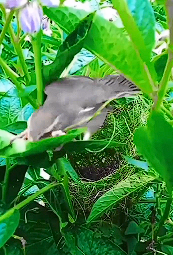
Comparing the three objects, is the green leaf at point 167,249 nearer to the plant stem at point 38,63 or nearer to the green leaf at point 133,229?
the green leaf at point 133,229

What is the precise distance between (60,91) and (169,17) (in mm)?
89

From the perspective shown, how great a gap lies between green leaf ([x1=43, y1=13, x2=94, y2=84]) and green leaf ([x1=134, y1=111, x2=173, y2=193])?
0.07m

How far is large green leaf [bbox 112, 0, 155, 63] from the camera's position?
253 millimetres

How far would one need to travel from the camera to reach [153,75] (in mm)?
278

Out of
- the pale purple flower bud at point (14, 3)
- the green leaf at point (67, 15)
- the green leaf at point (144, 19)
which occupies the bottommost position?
the green leaf at point (144, 19)

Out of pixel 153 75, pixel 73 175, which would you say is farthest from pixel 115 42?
pixel 73 175

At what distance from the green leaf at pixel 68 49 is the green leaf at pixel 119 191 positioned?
0.10 metres

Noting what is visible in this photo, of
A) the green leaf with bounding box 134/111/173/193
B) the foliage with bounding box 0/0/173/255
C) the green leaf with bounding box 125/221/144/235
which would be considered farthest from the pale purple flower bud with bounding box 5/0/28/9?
the green leaf with bounding box 125/221/144/235

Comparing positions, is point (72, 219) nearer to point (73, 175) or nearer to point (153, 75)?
point (73, 175)

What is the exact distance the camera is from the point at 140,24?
29cm

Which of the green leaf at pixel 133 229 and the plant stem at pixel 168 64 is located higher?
the plant stem at pixel 168 64

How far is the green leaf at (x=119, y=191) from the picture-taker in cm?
34

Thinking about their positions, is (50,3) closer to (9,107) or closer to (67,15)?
(67,15)

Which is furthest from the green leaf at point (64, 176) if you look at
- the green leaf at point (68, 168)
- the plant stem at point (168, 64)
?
the plant stem at point (168, 64)
